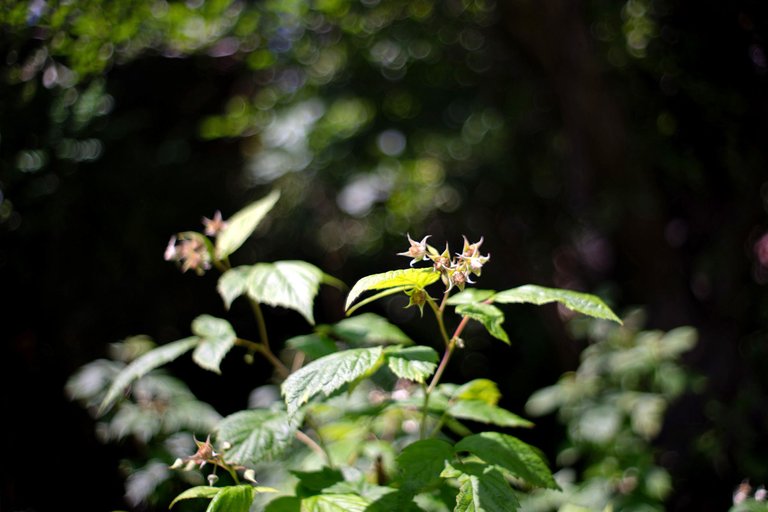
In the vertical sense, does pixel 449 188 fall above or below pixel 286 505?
below

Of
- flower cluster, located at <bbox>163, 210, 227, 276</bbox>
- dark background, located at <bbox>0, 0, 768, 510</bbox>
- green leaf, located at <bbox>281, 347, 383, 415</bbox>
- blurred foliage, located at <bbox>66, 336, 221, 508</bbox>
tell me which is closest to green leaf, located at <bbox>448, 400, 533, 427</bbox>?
green leaf, located at <bbox>281, 347, 383, 415</bbox>

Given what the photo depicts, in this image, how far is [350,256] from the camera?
2869mm

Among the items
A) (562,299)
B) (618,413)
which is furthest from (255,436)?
(618,413)

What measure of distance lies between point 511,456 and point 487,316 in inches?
6.6

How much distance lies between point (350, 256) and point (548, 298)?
82.9 inches

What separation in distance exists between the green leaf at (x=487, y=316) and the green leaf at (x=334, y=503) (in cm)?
25

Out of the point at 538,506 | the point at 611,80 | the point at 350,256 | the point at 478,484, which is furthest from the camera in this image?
the point at 350,256

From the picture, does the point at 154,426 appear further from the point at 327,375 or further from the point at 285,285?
the point at 327,375

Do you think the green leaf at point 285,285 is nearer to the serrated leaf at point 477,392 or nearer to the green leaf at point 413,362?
the green leaf at point 413,362

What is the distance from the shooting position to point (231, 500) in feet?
2.22

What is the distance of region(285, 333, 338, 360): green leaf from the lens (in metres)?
0.93

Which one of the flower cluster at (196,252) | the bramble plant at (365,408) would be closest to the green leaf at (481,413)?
the bramble plant at (365,408)

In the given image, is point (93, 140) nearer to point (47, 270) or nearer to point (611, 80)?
point (47, 270)

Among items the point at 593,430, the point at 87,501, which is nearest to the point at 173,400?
the point at 87,501
